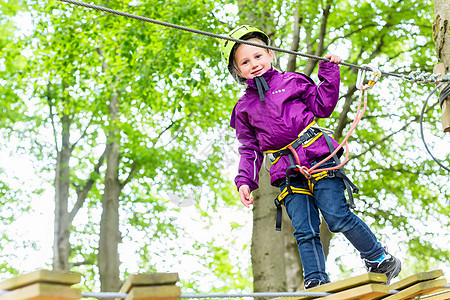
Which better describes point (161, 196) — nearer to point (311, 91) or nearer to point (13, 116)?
point (13, 116)

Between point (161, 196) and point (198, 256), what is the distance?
1.84 m

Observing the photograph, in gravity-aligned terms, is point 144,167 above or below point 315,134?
above

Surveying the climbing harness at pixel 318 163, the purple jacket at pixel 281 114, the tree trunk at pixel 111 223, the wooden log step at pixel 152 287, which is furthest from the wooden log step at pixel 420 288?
the tree trunk at pixel 111 223

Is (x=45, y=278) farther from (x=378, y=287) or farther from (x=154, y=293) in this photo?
(x=378, y=287)

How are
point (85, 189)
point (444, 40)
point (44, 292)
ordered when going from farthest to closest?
point (85, 189) → point (444, 40) → point (44, 292)

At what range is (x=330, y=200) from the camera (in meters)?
3.12

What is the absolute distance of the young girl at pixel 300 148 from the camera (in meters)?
3.15

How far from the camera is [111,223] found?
11664 mm

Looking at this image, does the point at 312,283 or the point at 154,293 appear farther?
the point at 312,283

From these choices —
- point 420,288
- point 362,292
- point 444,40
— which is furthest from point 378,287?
point 444,40

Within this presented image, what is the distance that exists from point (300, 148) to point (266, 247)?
167 inches

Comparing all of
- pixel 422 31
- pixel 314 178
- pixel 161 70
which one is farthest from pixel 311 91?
pixel 422 31

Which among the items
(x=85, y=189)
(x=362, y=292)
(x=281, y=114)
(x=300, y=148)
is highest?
(x=85, y=189)

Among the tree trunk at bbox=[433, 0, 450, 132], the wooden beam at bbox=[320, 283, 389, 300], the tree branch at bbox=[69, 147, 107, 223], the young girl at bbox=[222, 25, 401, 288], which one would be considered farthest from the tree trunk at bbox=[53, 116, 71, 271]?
the wooden beam at bbox=[320, 283, 389, 300]
